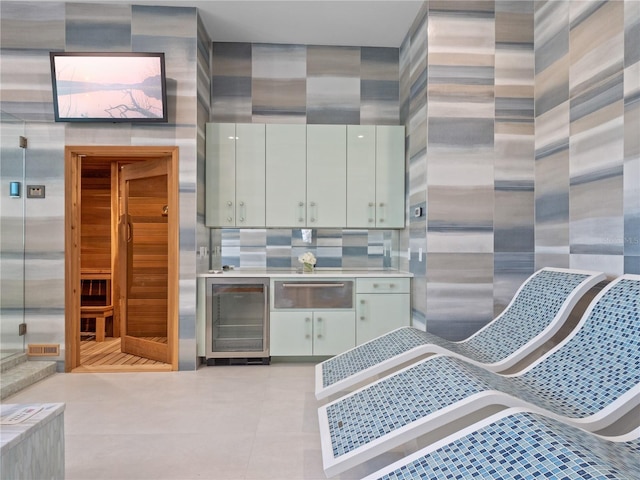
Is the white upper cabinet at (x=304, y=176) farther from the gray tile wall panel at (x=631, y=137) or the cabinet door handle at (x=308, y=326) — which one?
the gray tile wall panel at (x=631, y=137)

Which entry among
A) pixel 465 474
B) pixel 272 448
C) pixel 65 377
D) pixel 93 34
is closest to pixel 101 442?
pixel 272 448

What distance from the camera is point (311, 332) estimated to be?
4.21 meters

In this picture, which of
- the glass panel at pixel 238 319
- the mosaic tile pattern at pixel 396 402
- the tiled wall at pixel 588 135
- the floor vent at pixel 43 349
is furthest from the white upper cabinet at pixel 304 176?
the mosaic tile pattern at pixel 396 402

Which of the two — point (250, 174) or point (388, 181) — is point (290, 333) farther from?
point (388, 181)

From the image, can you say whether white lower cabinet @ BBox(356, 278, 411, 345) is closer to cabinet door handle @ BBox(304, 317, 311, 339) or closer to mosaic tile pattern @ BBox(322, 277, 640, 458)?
cabinet door handle @ BBox(304, 317, 311, 339)

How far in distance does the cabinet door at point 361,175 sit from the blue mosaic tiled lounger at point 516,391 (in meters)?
2.36

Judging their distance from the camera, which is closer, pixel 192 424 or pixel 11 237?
pixel 192 424

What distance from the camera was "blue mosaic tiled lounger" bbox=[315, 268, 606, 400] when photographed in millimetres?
2705

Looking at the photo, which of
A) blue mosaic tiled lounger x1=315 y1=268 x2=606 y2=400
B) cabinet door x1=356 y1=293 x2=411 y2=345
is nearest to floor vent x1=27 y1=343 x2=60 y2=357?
blue mosaic tiled lounger x1=315 y1=268 x2=606 y2=400

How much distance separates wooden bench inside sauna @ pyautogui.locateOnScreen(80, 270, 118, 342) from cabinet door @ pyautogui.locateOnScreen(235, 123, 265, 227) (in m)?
2.61

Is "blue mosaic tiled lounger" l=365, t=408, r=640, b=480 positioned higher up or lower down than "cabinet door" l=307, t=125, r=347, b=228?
lower down


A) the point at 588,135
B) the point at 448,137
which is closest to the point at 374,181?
the point at 448,137

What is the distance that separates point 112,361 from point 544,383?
397cm

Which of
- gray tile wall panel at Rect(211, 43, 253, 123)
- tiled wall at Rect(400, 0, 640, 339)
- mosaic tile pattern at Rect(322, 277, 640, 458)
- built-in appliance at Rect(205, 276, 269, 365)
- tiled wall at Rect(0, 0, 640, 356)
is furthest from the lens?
gray tile wall panel at Rect(211, 43, 253, 123)
